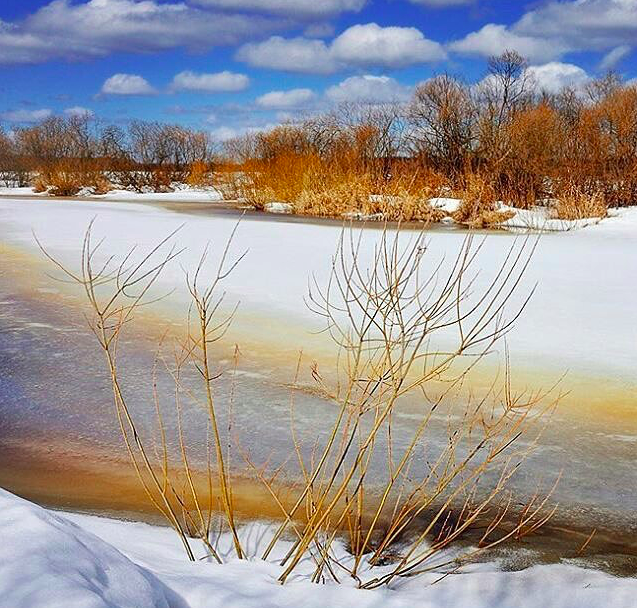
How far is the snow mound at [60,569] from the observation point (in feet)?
5.98

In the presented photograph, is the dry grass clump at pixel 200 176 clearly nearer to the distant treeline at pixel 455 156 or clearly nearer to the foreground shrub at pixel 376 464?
the distant treeline at pixel 455 156

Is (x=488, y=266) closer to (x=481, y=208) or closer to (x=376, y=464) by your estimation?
(x=376, y=464)

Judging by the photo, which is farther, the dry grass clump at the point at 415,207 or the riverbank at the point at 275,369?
the dry grass clump at the point at 415,207

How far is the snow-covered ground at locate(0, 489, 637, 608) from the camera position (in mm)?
1929

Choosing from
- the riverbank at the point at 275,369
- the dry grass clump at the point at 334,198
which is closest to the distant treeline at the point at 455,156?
the dry grass clump at the point at 334,198

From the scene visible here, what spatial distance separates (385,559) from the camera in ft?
10.1

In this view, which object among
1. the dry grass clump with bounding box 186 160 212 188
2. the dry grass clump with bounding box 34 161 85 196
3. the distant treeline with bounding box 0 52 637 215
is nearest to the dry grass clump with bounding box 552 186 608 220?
the distant treeline with bounding box 0 52 637 215

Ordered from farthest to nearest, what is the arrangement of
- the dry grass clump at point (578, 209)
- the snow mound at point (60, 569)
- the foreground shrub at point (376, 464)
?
the dry grass clump at point (578, 209), the foreground shrub at point (376, 464), the snow mound at point (60, 569)

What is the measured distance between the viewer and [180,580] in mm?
2498

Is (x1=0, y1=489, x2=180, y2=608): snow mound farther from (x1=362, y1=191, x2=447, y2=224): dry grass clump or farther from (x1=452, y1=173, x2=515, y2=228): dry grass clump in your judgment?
(x1=452, y1=173, x2=515, y2=228): dry grass clump

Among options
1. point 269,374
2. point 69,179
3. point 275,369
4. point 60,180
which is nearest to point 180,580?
point 269,374

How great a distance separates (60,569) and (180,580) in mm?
610

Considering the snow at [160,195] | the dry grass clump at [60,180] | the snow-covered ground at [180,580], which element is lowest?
the snow-covered ground at [180,580]

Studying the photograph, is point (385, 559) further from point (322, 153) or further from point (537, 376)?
point (322, 153)
